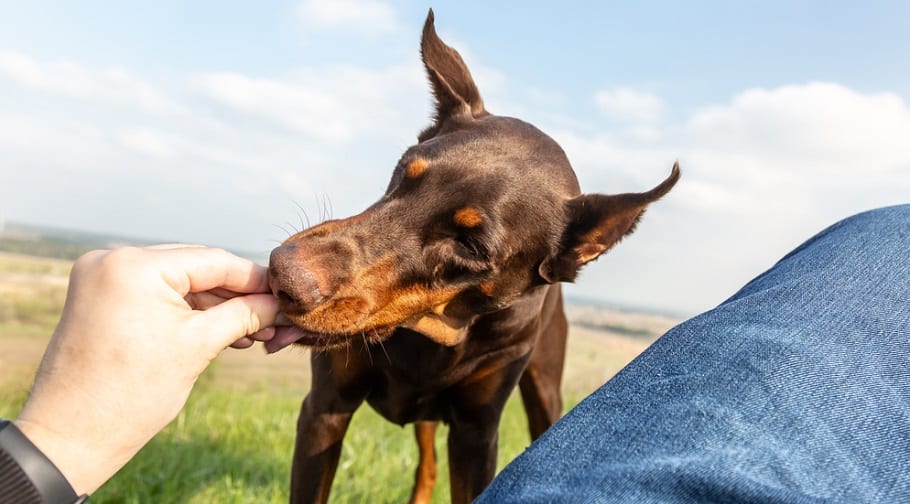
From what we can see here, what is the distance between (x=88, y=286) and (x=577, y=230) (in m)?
2.25

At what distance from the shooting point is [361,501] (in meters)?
4.72

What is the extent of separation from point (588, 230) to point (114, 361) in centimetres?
224

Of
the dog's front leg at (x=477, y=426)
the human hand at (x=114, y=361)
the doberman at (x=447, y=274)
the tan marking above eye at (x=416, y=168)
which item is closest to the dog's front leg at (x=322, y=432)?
the doberman at (x=447, y=274)

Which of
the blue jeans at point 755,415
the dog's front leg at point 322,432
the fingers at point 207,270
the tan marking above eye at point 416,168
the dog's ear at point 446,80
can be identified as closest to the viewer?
the blue jeans at point 755,415

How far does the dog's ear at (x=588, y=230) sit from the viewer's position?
332 centimetres

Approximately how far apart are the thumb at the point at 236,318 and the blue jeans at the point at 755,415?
757 millimetres

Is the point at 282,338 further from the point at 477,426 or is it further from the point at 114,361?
the point at 477,426

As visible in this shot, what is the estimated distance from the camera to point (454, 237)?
3107mm

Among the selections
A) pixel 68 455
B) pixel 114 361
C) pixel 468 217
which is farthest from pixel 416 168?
pixel 68 455

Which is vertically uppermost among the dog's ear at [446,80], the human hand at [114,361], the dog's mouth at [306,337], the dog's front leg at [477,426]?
the dog's ear at [446,80]

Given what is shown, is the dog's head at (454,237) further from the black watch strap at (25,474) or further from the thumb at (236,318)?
the black watch strap at (25,474)

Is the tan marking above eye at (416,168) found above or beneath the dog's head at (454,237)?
above

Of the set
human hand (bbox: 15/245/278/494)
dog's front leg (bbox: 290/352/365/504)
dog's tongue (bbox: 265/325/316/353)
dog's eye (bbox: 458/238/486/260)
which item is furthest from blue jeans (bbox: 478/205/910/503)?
dog's front leg (bbox: 290/352/365/504)

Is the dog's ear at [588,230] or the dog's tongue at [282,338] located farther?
the dog's ear at [588,230]
